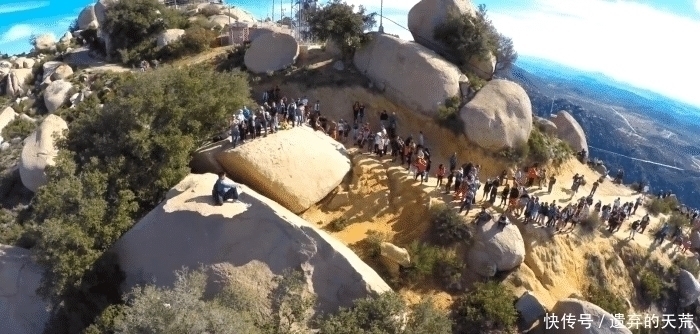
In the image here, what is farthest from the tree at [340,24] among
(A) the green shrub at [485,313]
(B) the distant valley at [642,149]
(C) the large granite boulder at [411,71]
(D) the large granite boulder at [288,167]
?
(B) the distant valley at [642,149]

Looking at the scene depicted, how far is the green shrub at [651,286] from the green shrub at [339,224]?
40.3ft

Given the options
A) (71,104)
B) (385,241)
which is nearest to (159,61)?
(71,104)

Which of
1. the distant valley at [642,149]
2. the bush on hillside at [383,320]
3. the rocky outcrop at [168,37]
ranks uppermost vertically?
the rocky outcrop at [168,37]

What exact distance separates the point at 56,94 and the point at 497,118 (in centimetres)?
2485

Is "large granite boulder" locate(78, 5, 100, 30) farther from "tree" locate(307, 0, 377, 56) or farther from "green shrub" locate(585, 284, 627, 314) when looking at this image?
"green shrub" locate(585, 284, 627, 314)

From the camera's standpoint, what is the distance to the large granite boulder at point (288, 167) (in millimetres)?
17547

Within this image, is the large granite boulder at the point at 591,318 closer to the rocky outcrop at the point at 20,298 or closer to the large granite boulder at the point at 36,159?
the rocky outcrop at the point at 20,298

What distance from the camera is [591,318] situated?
15.3 m

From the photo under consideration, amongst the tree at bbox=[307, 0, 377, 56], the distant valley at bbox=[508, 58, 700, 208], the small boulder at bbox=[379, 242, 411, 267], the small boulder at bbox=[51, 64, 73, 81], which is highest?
the tree at bbox=[307, 0, 377, 56]

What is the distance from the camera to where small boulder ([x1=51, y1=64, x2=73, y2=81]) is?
32694 mm

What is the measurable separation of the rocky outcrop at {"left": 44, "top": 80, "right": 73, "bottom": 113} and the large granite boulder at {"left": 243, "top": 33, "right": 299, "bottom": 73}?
11.5m

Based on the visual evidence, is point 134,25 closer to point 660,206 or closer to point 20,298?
point 20,298

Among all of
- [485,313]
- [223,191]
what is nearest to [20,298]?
[223,191]

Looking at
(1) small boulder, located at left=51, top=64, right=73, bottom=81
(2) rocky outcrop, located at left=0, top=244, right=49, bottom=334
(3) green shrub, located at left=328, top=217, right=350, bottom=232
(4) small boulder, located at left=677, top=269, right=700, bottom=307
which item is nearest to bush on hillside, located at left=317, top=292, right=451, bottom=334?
(3) green shrub, located at left=328, top=217, right=350, bottom=232
